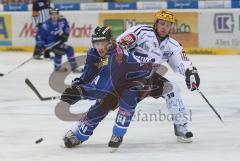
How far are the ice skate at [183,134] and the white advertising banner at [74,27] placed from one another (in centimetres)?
1116

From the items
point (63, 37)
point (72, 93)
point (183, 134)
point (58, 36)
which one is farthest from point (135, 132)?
point (58, 36)

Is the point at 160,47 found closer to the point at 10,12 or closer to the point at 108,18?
the point at 108,18

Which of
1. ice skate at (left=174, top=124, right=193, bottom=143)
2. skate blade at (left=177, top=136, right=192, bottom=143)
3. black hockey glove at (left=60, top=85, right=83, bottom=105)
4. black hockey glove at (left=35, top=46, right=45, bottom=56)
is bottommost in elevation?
black hockey glove at (left=35, top=46, right=45, bottom=56)

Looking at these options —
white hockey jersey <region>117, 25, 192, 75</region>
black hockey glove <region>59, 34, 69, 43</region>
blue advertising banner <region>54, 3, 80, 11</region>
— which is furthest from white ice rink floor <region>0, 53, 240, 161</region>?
blue advertising banner <region>54, 3, 80, 11</region>

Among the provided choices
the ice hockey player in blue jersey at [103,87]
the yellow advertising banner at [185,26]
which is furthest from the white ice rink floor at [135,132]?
the yellow advertising banner at [185,26]

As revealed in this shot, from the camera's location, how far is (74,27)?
59.8 feet

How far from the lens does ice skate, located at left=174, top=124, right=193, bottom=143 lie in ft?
22.2

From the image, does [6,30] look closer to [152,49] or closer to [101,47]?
[152,49]

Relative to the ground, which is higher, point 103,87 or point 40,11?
point 40,11

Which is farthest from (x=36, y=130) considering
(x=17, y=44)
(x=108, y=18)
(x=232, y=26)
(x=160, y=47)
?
(x=17, y=44)

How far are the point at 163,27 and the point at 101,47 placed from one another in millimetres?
702

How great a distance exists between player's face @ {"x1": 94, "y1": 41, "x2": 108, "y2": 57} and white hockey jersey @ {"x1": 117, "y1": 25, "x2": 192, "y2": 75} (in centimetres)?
40

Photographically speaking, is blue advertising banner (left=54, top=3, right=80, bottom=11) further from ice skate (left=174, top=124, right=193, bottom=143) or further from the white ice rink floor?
ice skate (left=174, top=124, right=193, bottom=143)

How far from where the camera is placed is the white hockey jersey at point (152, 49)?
675 cm
